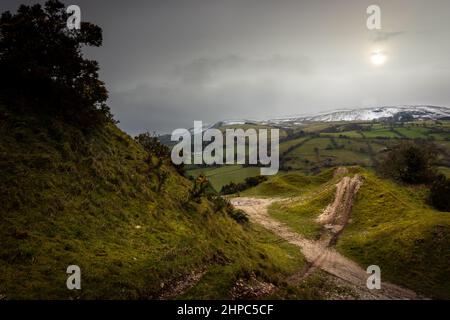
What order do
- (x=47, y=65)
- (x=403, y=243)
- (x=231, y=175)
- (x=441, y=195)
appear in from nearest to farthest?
(x=47, y=65) < (x=403, y=243) < (x=441, y=195) < (x=231, y=175)

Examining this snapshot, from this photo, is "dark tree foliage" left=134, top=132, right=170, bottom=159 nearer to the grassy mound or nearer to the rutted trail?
the rutted trail

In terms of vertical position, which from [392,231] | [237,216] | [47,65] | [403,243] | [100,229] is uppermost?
[47,65]

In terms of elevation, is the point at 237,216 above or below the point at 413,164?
below

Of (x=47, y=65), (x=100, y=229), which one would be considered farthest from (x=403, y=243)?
(x=47, y=65)

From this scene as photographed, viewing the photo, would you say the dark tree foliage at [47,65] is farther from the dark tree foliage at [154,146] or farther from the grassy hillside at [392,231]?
the grassy hillside at [392,231]

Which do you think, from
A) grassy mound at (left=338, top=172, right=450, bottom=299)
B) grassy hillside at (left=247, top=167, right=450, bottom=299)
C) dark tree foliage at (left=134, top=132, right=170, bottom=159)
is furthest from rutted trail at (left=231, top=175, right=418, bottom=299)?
dark tree foliage at (left=134, top=132, right=170, bottom=159)

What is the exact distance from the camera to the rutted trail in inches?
888

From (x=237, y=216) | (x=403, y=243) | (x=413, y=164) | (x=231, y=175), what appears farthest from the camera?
(x=231, y=175)

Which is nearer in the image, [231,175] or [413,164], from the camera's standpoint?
[413,164]

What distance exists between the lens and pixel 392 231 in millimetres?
31547

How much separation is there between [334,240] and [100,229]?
87.9ft

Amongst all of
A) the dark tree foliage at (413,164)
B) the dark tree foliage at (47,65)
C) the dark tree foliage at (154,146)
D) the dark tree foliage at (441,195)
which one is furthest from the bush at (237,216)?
the dark tree foliage at (413,164)

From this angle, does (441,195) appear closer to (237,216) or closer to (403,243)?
(403,243)
